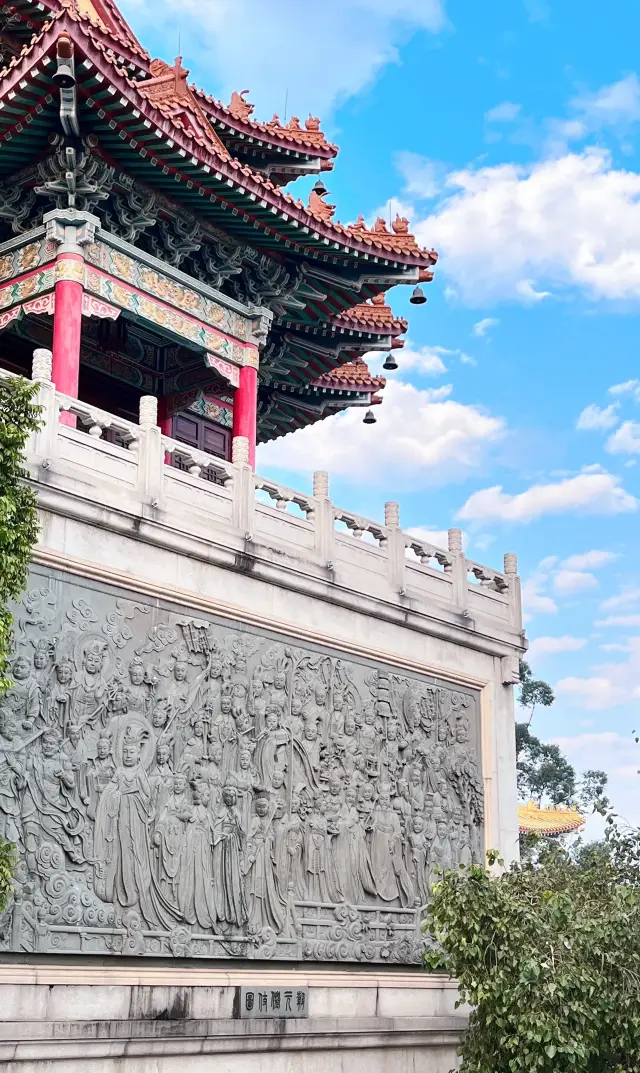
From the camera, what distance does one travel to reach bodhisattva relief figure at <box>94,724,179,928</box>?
9.04 m

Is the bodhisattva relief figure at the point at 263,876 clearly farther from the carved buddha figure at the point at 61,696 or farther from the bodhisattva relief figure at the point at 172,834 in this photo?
the carved buddha figure at the point at 61,696

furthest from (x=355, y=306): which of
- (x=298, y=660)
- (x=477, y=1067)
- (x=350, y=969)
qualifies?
(x=477, y=1067)

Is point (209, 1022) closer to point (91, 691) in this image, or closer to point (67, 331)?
point (91, 691)

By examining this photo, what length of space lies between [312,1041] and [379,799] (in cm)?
218

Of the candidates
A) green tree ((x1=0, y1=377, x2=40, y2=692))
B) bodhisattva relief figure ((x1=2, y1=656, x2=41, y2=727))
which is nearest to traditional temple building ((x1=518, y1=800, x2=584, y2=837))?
bodhisattva relief figure ((x1=2, y1=656, x2=41, y2=727))

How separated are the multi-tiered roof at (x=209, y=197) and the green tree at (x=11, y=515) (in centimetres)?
363

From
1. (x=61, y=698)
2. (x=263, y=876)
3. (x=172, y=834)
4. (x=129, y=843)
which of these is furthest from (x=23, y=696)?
(x=263, y=876)

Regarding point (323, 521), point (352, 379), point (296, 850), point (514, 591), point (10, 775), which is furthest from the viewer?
point (352, 379)

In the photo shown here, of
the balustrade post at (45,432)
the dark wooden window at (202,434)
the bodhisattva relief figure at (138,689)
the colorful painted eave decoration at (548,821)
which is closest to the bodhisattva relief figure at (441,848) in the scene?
the bodhisattva relief figure at (138,689)

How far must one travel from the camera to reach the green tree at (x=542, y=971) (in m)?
8.71

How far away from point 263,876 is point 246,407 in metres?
4.74

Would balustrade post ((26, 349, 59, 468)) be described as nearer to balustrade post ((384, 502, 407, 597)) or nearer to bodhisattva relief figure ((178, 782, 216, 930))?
bodhisattva relief figure ((178, 782, 216, 930))

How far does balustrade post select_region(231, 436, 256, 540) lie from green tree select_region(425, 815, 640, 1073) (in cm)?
322

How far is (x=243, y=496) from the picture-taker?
1098cm
